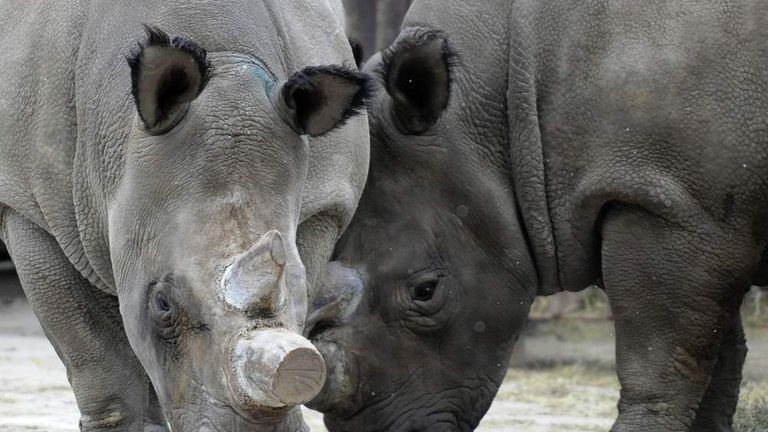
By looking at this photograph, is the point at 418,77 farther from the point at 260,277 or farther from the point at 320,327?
the point at 260,277

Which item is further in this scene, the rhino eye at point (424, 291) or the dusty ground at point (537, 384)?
the dusty ground at point (537, 384)

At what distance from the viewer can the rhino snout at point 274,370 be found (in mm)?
4395

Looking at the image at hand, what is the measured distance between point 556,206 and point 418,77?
2.53 feet

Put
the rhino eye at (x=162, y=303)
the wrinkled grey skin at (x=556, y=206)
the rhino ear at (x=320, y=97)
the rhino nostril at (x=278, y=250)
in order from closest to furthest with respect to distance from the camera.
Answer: the rhino nostril at (x=278, y=250) < the rhino eye at (x=162, y=303) < the rhino ear at (x=320, y=97) < the wrinkled grey skin at (x=556, y=206)

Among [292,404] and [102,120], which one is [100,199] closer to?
[102,120]

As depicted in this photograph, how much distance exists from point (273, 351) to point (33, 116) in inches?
64.3

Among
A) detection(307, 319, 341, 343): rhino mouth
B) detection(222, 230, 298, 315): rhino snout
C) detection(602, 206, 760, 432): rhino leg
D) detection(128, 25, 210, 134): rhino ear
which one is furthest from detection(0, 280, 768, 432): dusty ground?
detection(222, 230, 298, 315): rhino snout

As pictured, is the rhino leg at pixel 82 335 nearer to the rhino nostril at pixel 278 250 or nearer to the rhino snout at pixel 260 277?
the rhino snout at pixel 260 277

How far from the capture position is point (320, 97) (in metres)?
5.08

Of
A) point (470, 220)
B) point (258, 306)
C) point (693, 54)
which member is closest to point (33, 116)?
point (258, 306)

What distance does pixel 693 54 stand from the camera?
256 inches

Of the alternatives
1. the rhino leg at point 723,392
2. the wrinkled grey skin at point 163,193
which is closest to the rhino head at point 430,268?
the wrinkled grey skin at point 163,193

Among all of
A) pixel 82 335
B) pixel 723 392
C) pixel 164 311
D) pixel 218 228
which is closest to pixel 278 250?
pixel 218 228

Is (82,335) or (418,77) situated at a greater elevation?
(418,77)
